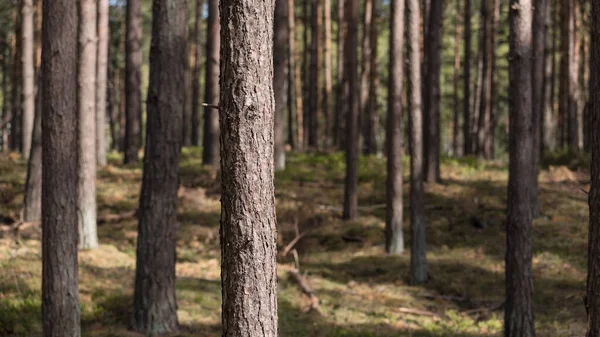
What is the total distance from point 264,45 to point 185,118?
3095cm

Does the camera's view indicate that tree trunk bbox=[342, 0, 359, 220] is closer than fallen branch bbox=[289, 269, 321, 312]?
No

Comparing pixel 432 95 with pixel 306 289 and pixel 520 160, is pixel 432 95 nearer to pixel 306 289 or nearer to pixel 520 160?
pixel 306 289

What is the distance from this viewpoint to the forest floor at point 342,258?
1009 centimetres

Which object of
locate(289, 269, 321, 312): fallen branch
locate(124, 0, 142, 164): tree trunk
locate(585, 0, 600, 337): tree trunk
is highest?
locate(124, 0, 142, 164): tree trunk

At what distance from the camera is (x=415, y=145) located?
1306 cm

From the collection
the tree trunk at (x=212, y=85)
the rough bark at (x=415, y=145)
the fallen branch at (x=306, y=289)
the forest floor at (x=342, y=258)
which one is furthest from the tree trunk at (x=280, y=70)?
the fallen branch at (x=306, y=289)

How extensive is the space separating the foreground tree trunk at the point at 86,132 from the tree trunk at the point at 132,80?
795cm

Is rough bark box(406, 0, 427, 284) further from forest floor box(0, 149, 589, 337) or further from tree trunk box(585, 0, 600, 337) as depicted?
tree trunk box(585, 0, 600, 337)

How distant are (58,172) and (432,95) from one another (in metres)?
12.1

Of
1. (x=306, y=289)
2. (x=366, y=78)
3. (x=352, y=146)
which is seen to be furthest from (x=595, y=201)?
(x=366, y=78)

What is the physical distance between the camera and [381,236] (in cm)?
1573

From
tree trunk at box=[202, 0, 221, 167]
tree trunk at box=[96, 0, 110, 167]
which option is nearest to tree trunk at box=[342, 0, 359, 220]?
tree trunk at box=[202, 0, 221, 167]

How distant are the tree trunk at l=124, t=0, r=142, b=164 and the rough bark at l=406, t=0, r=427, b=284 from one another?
10573 mm

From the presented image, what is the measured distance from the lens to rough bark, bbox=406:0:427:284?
42.2 feet
